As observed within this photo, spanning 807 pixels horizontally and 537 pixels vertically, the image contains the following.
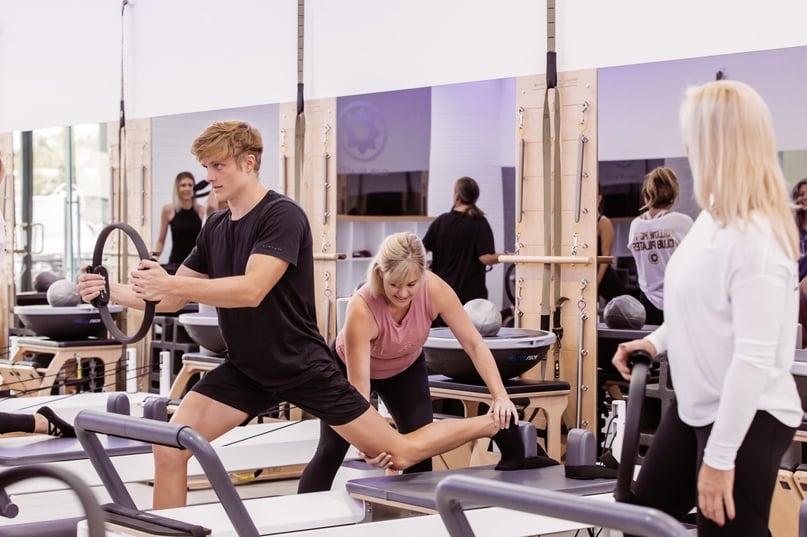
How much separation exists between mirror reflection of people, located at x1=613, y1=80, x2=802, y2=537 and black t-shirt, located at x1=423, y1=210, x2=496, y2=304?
10.7 feet

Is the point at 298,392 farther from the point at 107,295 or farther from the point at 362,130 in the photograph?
the point at 362,130

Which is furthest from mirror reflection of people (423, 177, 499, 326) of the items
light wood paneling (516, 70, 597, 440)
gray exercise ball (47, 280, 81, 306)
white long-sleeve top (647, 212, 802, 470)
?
white long-sleeve top (647, 212, 802, 470)

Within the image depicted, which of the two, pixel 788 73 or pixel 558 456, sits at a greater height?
pixel 788 73

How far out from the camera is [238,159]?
323 centimetres

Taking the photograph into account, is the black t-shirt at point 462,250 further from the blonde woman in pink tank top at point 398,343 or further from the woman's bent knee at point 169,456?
the woman's bent knee at point 169,456

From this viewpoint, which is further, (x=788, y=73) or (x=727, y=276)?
(x=788, y=73)

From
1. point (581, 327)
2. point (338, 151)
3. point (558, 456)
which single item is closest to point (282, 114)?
point (338, 151)

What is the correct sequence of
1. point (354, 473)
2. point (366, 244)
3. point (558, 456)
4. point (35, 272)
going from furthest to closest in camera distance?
point (35, 272) < point (366, 244) < point (558, 456) < point (354, 473)

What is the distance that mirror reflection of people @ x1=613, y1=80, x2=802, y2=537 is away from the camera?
1.96 m

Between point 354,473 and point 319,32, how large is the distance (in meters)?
2.96

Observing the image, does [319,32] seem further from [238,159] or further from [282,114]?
[238,159]

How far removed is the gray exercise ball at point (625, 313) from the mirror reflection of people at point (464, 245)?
2.21 ft

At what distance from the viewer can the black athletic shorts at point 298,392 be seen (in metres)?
3.29

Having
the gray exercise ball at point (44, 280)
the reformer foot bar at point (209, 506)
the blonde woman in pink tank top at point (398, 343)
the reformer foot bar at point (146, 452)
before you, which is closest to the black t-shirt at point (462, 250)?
the reformer foot bar at point (146, 452)
